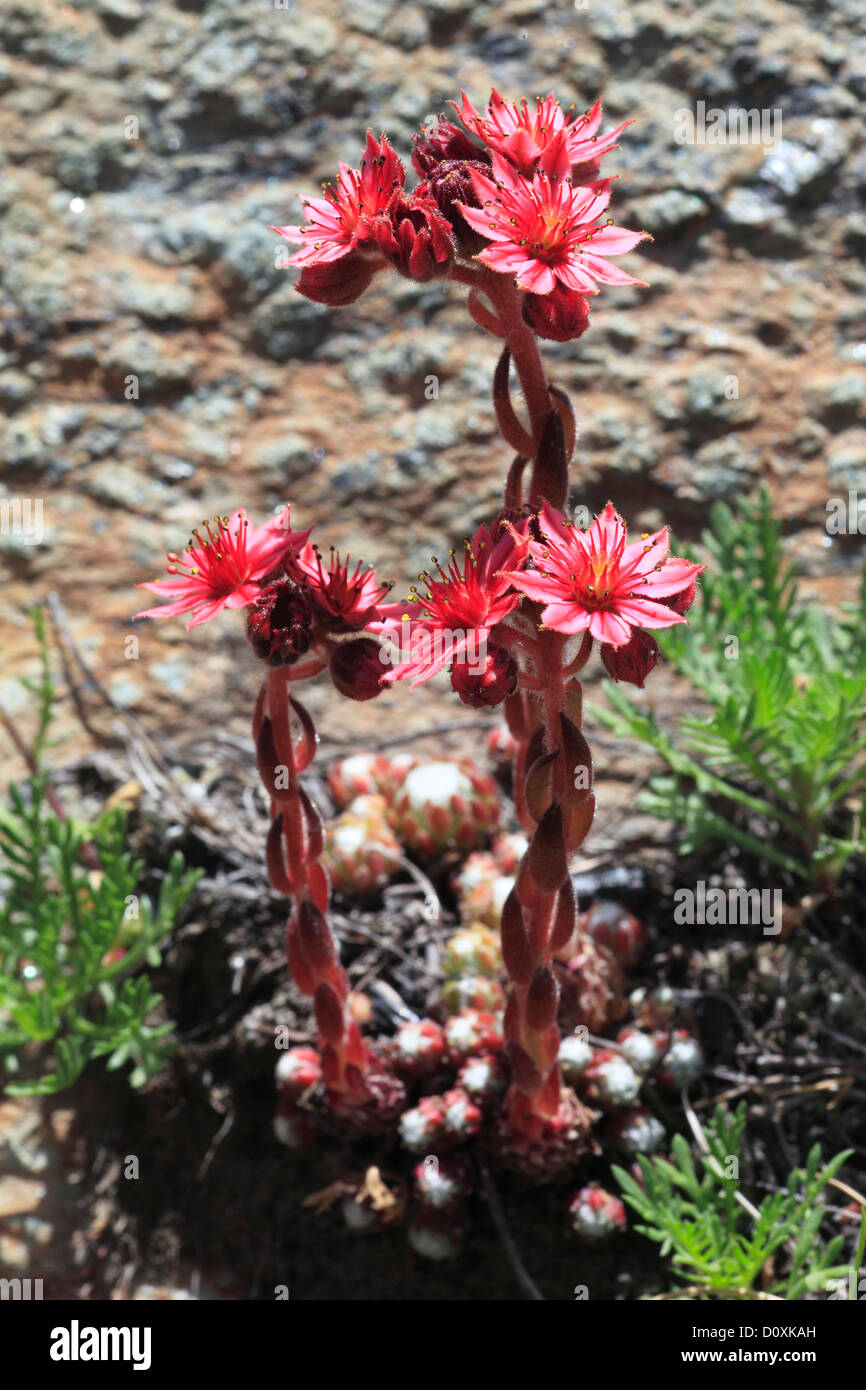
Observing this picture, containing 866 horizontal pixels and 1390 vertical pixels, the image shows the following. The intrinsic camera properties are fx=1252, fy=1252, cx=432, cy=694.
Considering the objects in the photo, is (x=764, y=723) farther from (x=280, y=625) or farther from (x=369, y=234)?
(x=369, y=234)

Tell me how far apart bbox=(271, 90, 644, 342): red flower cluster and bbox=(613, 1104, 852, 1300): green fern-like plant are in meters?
1.47

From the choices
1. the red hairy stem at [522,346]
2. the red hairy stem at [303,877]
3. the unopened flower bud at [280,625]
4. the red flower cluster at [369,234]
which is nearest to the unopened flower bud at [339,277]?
the red flower cluster at [369,234]

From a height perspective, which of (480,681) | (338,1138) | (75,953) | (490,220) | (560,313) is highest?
(490,220)

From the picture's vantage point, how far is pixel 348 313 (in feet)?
13.0

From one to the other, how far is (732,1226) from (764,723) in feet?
3.15

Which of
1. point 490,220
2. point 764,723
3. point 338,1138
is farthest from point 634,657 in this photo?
point 338,1138

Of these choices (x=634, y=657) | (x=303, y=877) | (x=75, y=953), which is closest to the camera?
(x=634, y=657)

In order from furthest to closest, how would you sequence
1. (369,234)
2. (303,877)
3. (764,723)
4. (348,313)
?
1. (348,313)
2. (764,723)
3. (303,877)
4. (369,234)

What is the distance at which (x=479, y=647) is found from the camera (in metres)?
1.77

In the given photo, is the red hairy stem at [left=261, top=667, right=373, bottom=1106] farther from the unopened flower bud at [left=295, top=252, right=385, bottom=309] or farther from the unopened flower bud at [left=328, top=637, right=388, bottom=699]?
the unopened flower bud at [left=295, top=252, right=385, bottom=309]

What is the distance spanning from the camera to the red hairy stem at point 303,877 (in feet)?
6.70

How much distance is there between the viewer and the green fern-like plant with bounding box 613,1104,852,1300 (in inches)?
85.4

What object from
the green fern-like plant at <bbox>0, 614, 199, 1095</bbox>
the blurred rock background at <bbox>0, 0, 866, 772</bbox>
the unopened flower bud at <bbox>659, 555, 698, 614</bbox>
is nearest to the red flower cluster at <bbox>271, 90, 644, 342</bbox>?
the unopened flower bud at <bbox>659, 555, 698, 614</bbox>
